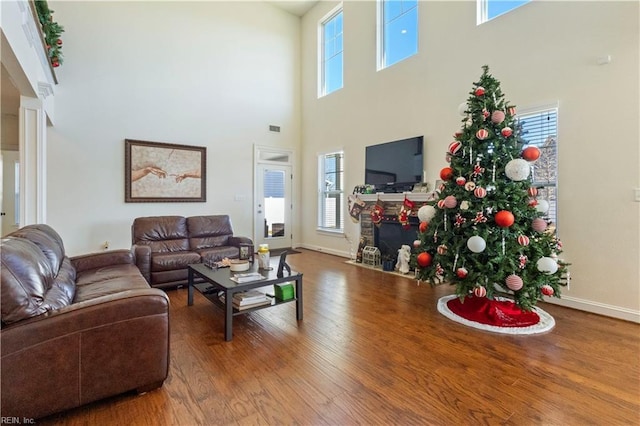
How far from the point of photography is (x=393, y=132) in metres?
5.25

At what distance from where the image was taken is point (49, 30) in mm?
3949

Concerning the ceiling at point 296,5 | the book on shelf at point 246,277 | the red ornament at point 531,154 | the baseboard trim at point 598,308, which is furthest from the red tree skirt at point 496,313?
the ceiling at point 296,5

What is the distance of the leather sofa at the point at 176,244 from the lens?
3830mm

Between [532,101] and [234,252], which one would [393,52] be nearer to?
[532,101]

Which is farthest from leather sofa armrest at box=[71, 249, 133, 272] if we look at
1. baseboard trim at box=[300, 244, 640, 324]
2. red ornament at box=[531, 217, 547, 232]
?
baseboard trim at box=[300, 244, 640, 324]

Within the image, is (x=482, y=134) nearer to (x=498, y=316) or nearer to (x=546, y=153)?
(x=546, y=153)

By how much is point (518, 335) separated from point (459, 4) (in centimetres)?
426

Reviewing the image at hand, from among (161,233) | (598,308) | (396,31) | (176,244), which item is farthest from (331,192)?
(598,308)

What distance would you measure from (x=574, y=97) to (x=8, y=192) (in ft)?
29.5

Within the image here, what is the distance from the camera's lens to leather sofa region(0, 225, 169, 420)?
142cm

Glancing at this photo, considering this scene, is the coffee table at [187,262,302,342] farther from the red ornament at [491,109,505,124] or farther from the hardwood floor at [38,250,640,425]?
the red ornament at [491,109,505,124]

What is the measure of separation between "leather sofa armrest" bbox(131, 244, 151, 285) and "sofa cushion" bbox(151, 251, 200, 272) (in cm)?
6

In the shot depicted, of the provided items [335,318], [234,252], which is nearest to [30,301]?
[335,318]

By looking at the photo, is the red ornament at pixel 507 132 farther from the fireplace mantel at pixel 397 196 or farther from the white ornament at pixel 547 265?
the fireplace mantel at pixel 397 196
